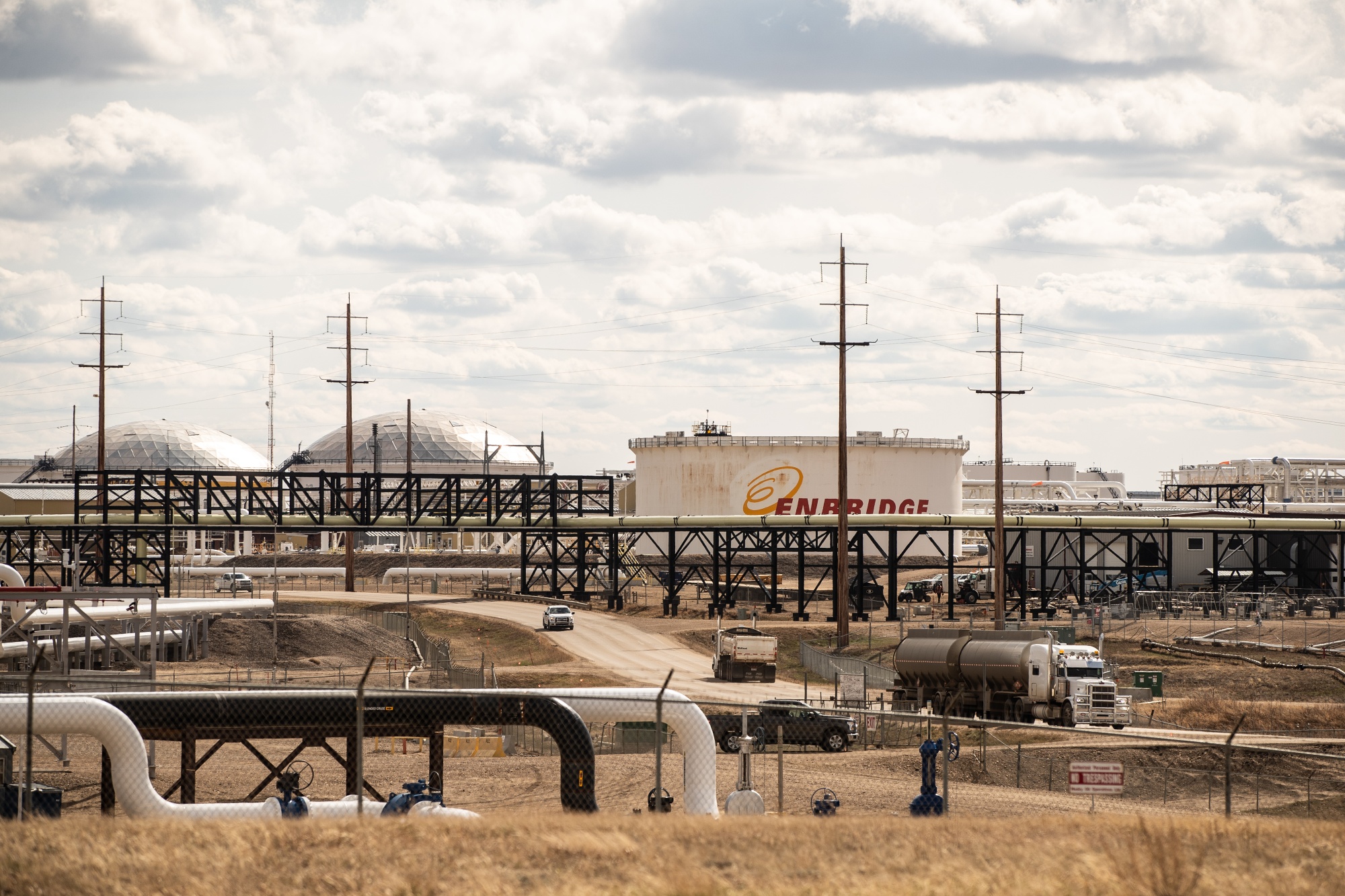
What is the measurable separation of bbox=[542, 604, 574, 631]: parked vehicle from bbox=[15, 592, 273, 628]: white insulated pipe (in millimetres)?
14239

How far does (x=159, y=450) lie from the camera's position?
17662cm

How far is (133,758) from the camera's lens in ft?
54.3

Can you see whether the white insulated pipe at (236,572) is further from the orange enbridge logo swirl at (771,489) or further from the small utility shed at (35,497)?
the orange enbridge logo swirl at (771,489)

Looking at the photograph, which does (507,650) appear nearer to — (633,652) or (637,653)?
(633,652)

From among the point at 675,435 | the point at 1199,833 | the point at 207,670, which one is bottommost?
the point at 207,670

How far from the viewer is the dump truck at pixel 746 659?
152 ft

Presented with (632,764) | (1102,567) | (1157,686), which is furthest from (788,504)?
(632,764)

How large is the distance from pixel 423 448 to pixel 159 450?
36.9 meters

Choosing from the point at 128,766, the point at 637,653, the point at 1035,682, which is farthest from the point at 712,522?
the point at 128,766

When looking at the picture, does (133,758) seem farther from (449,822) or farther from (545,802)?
(545,802)

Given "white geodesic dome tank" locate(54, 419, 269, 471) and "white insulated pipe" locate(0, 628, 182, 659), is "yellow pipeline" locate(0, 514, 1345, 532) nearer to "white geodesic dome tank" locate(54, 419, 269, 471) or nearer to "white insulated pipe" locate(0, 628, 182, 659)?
"white insulated pipe" locate(0, 628, 182, 659)

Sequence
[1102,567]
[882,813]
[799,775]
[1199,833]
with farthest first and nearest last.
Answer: [1102,567] < [799,775] < [882,813] < [1199,833]

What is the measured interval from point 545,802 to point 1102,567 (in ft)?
199

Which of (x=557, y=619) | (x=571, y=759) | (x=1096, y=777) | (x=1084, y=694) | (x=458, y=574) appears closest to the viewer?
(x=571, y=759)
